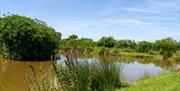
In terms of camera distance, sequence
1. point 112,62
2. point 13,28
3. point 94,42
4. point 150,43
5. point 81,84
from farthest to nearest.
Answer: point 94,42
point 150,43
point 13,28
point 112,62
point 81,84

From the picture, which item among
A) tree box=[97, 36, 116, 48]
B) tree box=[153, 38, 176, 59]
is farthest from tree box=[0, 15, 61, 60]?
tree box=[97, 36, 116, 48]

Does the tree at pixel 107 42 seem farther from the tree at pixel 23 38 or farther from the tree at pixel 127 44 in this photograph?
the tree at pixel 23 38

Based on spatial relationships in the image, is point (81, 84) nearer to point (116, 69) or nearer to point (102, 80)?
point (102, 80)

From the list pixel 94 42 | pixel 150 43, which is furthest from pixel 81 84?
A: pixel 94 42

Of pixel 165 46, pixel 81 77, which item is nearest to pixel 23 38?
pixel 81 77

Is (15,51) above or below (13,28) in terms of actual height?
below

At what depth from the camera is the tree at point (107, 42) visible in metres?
60.6

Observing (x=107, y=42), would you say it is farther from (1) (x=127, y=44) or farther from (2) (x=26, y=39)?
(2) (x=26, y=39)

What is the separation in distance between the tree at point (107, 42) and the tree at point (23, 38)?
3011 cm

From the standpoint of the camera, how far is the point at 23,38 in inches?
1185

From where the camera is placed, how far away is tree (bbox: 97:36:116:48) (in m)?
60.6

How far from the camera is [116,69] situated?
31.7ft

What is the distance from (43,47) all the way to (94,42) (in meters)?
32.1

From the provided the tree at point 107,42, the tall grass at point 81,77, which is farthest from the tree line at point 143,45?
the tall grass at point 81,77
